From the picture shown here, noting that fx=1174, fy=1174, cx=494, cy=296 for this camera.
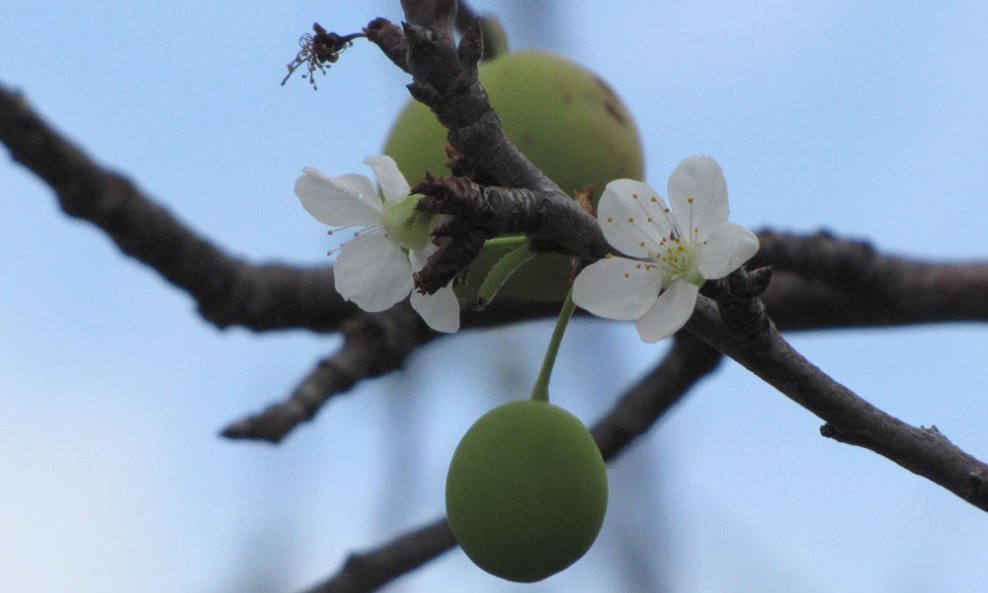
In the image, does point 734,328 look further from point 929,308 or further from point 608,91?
point 929,308

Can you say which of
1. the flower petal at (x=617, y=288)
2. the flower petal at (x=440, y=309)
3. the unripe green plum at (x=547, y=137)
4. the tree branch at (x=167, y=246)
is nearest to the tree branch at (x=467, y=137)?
the flower petal at (x=617, y=288)

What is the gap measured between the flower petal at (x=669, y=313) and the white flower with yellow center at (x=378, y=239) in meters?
0.18

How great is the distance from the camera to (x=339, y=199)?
1.11 metres

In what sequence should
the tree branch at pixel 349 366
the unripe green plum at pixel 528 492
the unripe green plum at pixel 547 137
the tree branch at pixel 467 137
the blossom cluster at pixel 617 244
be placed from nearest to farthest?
the tree branch at pixel 467 137 < the blossom cluster at pixel 617 244 < the unripe green plum at pixel 528 492 < the tree branch at pixel 349 366 < the unripe green plum at pixel 547 137

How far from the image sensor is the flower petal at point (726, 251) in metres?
0.97

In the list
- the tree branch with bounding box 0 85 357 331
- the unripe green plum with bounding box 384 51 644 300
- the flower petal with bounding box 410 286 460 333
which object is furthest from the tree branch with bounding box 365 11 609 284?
the tree branch with bounding box 0 85 357 331

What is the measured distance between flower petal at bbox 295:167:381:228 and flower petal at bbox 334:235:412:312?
1.0 inches

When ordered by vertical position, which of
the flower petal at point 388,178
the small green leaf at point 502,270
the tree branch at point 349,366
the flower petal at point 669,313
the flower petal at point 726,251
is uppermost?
the flower petal at point 388,178

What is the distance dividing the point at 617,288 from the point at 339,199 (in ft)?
0.92

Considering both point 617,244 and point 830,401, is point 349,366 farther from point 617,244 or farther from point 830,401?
point 830,401

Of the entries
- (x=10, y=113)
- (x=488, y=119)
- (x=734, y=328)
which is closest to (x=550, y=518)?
(x=734, y=328)

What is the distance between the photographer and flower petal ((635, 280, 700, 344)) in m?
0.98

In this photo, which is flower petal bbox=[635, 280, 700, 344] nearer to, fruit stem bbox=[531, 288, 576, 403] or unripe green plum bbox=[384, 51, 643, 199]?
fruit stem bbox=[531, 288, 576, 403]

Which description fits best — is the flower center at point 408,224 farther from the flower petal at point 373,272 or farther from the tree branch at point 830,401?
the tree branch at point 830,401
